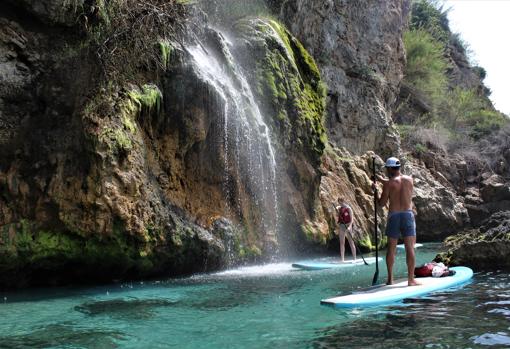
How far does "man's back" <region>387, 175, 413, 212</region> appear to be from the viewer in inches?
306

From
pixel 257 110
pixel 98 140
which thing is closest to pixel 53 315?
pixel 98 140

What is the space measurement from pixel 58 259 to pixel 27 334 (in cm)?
364

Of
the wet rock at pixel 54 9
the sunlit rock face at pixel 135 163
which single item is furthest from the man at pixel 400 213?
the wet rock at pixel 54 9

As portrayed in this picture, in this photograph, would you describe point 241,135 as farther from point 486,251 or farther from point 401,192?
point 486,251

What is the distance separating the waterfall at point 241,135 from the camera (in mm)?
11773

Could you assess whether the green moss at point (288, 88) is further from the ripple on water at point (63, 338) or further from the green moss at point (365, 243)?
the ripple on water at point (63, 338)

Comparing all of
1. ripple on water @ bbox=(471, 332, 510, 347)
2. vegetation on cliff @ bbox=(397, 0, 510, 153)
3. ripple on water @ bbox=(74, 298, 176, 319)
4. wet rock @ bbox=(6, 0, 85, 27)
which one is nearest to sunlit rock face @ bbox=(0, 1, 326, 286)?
wet rock @ bbox=(6, 0, 85, 27)

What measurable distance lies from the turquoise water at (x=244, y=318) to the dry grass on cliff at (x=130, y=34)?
4.16 m

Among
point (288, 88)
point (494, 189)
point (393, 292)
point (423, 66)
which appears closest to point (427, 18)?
point (423, 66)

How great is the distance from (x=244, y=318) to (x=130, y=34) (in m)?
6.32

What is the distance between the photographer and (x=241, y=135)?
39.6ft

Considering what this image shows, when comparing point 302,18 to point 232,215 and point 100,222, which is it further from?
point 100,222

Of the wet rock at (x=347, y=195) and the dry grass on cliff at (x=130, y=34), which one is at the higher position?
the dry grass on cliff at (x=130, y=34)

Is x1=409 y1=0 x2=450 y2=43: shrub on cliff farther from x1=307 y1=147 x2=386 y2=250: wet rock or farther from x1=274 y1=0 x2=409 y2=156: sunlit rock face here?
x1=307 y1=147 x2=386 y2=250: wet rock
